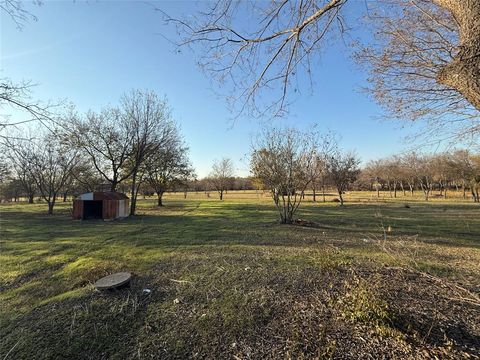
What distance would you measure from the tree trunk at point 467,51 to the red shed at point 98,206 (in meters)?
20.4

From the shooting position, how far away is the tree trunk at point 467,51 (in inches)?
81.2

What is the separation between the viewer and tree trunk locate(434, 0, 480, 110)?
206 centimetres

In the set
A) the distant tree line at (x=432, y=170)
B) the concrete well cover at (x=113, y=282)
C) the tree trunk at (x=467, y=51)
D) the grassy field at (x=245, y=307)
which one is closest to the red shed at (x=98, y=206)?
the grassy field at (x=245, y=307)

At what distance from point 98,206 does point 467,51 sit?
21.9 m

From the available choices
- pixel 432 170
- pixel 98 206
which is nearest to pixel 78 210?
pixel 98 206

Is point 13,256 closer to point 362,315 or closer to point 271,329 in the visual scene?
point 271,329

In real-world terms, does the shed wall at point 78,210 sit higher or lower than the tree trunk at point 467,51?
lower

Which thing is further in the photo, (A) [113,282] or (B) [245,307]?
(A) [113,282]

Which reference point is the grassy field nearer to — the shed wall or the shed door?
the shed wall

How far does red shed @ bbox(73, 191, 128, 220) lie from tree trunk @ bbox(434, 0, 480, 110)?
803 inches

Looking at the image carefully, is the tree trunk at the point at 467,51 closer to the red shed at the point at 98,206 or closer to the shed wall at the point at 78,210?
the red shed at the point at 98,206

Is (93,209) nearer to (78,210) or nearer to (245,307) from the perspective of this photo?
(78,210)

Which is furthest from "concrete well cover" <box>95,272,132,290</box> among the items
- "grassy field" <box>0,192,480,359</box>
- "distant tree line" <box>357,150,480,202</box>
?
"distant tree line" <box>357,150,480,202</box>

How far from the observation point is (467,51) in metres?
2.15
